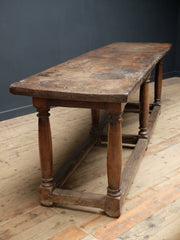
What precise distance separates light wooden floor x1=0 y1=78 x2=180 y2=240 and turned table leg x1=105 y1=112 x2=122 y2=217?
0.26ft

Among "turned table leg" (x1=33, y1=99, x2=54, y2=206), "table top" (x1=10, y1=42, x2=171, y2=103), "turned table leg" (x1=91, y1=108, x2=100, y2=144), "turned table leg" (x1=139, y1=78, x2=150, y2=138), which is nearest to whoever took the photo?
"table top" (x1=10, y1=42, x2=171, y2=103)

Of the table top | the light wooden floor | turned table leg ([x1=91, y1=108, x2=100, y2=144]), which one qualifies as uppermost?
the table top

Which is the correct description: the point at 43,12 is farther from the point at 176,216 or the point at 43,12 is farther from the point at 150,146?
the point at 176,216

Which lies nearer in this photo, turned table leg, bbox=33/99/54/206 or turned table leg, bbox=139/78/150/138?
turned table leg, bbox=33/99/54/206

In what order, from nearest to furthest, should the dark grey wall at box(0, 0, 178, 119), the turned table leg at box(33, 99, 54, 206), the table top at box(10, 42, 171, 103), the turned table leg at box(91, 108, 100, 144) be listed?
the table top at box(10, 42, 171, 103) → the turned table leg at box(33, 99, 54, 206) → the turned table leg at box(91, 108, 100, 144) → the dark grey wall at box(0, 0, 178, 119)

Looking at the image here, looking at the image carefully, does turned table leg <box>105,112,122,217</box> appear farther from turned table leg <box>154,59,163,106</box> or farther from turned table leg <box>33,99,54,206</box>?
turned table leg <box>154,59,163,106</box>

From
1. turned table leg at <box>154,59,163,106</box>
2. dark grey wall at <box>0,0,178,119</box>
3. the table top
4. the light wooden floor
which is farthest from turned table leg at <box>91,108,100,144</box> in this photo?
dark grey wall at <box>0,0,178,119</box>

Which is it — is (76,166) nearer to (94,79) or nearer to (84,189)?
(84,189)

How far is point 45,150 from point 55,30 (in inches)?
98.4

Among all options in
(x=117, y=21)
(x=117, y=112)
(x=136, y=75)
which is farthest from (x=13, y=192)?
(x=117, y=21)

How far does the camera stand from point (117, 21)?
510 centimetres

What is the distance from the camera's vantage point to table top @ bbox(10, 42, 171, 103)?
73.9 inches

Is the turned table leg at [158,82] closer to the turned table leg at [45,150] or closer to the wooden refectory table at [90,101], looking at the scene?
the wooden refectory table at [90,101]

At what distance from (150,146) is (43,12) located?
82.0 inches
